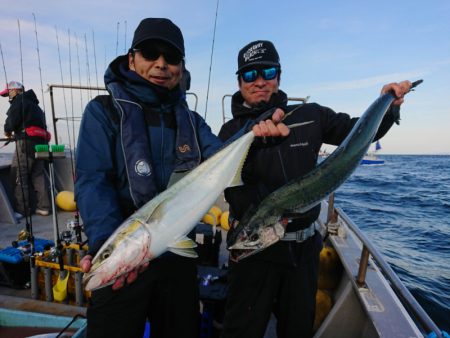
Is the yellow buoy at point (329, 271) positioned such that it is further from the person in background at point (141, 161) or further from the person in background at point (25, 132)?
the person in background at point (25, 132)

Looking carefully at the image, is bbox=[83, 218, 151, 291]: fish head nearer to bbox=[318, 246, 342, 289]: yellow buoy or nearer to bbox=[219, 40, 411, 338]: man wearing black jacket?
bbox=[219, 40, 411, 338]: man wearing black jacket

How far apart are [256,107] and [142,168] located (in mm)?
1519

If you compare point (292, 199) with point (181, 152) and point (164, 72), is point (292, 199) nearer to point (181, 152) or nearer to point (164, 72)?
point (181, 152)

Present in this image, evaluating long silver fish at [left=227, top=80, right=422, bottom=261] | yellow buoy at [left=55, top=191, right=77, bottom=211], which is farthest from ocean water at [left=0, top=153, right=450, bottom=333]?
long silver fish at [left=227, top=80, right=422, bottom=261]

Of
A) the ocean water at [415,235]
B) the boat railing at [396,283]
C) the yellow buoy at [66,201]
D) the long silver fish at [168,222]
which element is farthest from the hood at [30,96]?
the boat railing at [396,283]

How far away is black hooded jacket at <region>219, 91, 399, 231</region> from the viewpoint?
9.32ft

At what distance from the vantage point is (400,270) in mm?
7922

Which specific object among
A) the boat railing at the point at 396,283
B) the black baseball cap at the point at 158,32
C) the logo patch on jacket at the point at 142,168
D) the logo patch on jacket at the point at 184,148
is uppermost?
the black baseball cap at the point at 158,32

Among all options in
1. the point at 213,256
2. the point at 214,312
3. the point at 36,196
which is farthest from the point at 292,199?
the point at 36,196

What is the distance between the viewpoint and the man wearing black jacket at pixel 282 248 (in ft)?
9.03

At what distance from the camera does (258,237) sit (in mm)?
2410

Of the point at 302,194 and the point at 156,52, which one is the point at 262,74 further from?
the point at 302,194

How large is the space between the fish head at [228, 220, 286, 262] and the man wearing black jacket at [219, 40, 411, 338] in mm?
257

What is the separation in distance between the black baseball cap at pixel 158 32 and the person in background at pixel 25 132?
18.1 ft
